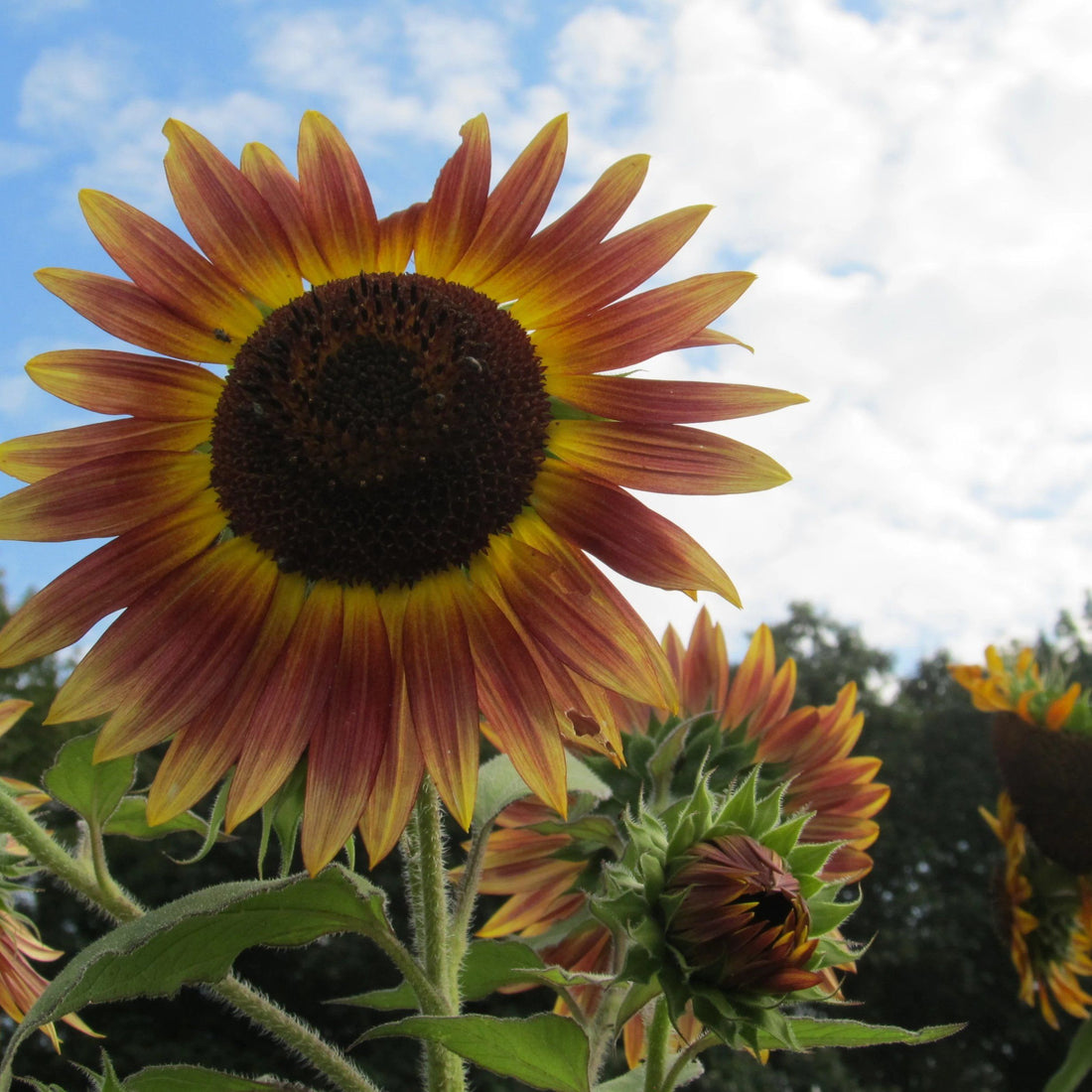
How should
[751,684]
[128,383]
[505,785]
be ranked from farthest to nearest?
[751,684] → [505,785] → [128,383]

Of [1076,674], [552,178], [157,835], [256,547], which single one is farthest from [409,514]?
[1076,674]

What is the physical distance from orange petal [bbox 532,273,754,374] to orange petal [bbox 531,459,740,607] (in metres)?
0.13

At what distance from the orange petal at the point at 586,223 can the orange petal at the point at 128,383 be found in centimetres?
40

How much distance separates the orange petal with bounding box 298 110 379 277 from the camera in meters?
1.28

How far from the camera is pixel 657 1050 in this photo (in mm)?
1122

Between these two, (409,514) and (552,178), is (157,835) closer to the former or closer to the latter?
(409,514)

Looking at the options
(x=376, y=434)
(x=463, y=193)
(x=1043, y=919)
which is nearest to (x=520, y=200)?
(x=463, y=193)

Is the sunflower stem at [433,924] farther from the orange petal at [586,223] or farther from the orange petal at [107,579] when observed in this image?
the orange petal at [586,223]

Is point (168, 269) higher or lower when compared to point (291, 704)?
higher

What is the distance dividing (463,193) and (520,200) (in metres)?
0.07

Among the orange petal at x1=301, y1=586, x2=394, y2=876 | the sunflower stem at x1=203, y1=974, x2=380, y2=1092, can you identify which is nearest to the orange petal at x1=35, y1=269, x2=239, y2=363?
the orange petal at x1=301, y1=586, x2=394, y2=876

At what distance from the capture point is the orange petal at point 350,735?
1029 millimetres

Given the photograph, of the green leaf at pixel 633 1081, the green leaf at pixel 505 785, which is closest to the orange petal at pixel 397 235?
the green leaf at pixel 505 785

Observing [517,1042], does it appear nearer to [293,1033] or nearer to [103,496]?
[293,1033]
